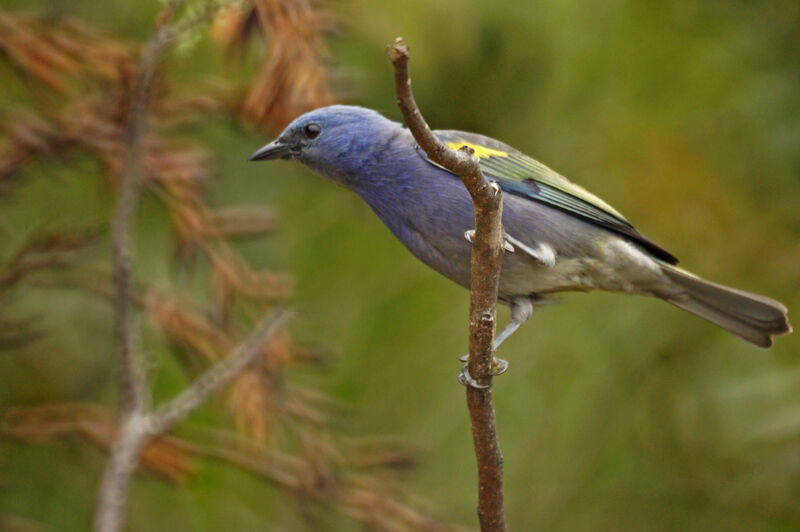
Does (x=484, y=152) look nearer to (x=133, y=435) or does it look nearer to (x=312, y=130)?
(x=312, y=130)

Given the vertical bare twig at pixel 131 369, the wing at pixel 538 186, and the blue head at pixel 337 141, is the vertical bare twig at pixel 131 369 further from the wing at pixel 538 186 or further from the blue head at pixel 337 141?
the wing at pixel 538 186

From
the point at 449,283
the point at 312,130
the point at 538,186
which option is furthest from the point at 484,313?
the point at 449,283

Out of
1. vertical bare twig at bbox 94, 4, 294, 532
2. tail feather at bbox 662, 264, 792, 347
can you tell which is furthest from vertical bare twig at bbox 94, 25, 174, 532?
tail feather at bbox 662, 264, 792, 347

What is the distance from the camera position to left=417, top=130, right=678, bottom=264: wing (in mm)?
3070

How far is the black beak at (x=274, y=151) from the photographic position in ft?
10.1

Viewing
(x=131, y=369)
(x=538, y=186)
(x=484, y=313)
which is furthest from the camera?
(x=538, y=186)

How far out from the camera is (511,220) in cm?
299

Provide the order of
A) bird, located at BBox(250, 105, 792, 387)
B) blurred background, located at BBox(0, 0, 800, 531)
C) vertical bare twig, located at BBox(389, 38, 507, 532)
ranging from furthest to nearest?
blurred background, located at BBox(0, 0, 800, 531)
bird, located at BBox(250, 105, 792, 387)
vertical bare twig, located at BBox(389, 38, 507, 532)

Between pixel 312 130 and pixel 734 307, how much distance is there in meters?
1.44

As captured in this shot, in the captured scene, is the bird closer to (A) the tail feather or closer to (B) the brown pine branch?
(A) the tail feather

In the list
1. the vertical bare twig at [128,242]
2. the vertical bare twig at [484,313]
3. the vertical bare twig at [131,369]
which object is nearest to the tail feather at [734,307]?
the vertical bare twig at [484,313]

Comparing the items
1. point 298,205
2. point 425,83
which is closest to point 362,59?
point 425,83

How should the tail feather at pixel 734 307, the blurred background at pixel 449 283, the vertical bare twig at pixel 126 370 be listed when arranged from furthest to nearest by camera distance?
the blurred background at pixel 449 283
the tail feather at pixel 734 307
the vertical bare twig at pixel 126 370

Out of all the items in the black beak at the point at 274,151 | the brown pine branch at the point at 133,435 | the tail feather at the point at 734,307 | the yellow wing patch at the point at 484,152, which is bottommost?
the brown pine branch at the point at 133,435
